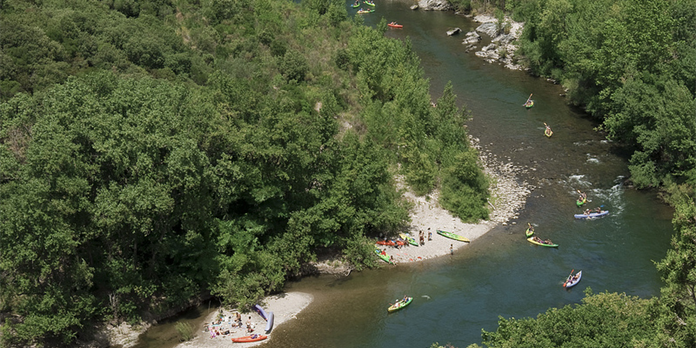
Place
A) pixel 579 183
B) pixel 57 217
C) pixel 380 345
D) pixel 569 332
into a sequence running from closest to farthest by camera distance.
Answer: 1. pixel 569 332
2. pixel 57 217
3. pixel 380 345
4. pixel 579 183

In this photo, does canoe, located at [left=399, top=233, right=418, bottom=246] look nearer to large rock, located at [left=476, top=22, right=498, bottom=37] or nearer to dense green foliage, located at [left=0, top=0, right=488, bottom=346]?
dense green foliage, located at [left=0, top=0, right=488, bottom=346]

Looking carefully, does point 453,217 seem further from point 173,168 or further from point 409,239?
point 173,168

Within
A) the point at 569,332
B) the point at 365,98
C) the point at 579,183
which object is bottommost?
the point at 579,183

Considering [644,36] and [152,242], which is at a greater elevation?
[644,36]

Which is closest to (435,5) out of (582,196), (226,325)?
(582,196)

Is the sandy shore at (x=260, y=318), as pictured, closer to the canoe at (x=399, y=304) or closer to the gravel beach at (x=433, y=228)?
the gravel beach at (x=433, y=228)

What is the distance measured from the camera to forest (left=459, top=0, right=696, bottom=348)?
130 ft

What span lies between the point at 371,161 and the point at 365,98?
77.6ft

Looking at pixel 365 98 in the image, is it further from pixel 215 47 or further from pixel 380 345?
pixel 380 345

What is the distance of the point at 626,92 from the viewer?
8206 cm

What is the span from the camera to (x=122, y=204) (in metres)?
47.8

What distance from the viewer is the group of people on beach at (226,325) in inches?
2090

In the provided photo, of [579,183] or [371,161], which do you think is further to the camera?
[579,183]

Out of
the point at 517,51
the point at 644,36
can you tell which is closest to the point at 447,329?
the point at 644,36
